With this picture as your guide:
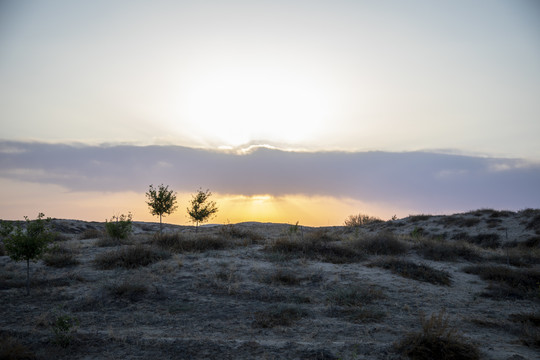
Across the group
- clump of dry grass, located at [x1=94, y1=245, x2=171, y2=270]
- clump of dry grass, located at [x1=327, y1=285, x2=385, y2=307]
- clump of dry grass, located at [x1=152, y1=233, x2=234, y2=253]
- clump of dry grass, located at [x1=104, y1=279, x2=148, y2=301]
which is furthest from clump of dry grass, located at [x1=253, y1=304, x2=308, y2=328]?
clump of dry grass, located at [x1=152, y1=233, x2=234, y2=253]

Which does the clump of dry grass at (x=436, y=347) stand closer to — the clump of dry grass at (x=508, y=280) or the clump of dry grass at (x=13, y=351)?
the clump of dry grass at (x=508, y=280)

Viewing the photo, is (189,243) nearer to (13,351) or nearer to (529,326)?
(13,351)

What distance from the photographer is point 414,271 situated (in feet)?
42.8

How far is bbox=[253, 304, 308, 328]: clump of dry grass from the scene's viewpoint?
8.24 metres

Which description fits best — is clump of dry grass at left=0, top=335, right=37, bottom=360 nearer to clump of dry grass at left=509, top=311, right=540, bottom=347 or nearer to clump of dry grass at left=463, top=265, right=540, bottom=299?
clump of dry grass at left=509, top=311, right=540, bottom=347

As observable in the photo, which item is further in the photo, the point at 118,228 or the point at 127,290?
the point at 118,228

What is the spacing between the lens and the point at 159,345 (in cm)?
697

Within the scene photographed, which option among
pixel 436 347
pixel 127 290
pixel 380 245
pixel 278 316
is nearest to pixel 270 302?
pixel 278 316

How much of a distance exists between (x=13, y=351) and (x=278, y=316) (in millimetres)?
5515

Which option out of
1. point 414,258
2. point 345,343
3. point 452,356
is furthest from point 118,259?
point 414,258

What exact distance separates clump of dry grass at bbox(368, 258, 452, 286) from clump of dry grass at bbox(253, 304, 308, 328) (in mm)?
5870

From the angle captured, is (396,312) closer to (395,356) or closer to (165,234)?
(395,356)

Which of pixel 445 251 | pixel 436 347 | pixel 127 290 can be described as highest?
pixel 445 251

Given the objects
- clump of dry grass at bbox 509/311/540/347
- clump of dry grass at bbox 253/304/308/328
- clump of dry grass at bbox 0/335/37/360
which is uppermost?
clump of dry grass at bbox 0/335/37/360
